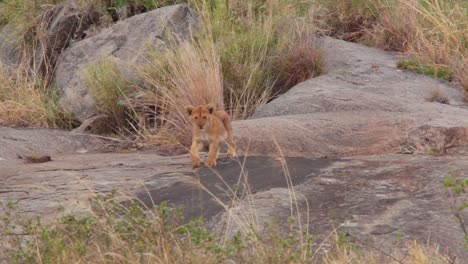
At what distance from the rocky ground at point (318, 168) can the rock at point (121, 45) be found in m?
1.06

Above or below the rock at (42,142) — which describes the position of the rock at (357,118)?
above

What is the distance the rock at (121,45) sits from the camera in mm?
10664

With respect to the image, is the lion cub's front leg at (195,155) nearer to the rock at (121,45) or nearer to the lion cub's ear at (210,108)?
the lion cub's ear at (210,108)

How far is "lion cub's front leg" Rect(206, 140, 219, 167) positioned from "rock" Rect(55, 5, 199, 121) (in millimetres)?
3517

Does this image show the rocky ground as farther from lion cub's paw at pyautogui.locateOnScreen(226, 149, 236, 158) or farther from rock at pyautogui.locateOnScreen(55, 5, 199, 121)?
rock at pyautogui.locateOnScreen(55, 5, 199, 121)

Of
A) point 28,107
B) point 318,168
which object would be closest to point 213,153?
point 318,168

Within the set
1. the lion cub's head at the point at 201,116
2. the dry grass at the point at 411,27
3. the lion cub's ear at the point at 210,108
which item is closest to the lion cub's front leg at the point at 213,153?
the lion cub's head at the point at 201,116

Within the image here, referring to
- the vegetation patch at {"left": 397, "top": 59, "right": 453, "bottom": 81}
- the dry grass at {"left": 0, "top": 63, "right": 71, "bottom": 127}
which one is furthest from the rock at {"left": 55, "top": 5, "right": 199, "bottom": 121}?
the vegetation patch at {"left": 397, "top": 59, "right": 453, "bottom": 81}

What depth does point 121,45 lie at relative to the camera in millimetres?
11133

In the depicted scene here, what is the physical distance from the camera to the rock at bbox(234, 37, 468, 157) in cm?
752

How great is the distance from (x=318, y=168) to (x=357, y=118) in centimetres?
169

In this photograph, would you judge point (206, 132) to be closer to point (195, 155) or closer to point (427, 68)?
point (195, 155)

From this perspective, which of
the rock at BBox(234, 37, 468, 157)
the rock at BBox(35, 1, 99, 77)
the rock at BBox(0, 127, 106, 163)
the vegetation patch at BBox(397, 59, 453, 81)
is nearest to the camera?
the rock at BBox(234, 37, 468, 157)

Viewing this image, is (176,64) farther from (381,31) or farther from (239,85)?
(381,31)
